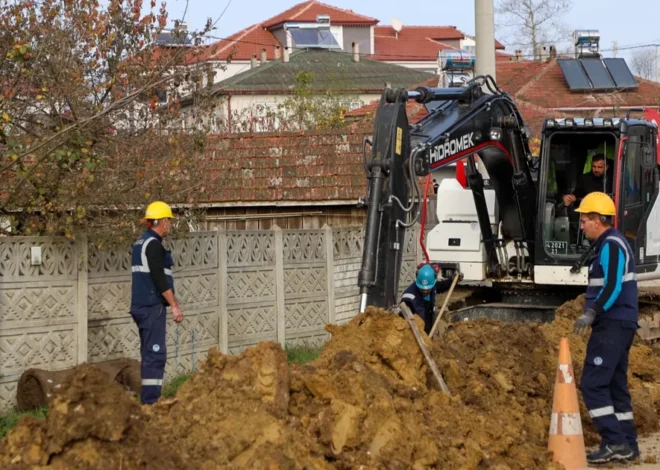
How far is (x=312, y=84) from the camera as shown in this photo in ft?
138

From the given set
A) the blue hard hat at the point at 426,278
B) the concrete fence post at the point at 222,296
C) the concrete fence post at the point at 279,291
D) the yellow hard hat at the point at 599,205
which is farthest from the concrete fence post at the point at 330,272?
the yellow hard hat at the point at 599,205

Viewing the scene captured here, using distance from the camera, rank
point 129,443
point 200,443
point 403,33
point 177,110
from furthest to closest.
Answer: point 403,33 < point 177,110 < point 200,443 < point 129,443

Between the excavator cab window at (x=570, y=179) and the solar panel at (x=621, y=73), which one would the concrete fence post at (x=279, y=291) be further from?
the solar panel at (x=621, y=73)

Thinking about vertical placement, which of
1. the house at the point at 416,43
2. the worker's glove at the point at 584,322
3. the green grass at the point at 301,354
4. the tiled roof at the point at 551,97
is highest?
the house at the point at 416,43

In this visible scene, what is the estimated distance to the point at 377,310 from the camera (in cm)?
1009

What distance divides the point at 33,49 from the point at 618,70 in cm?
3003

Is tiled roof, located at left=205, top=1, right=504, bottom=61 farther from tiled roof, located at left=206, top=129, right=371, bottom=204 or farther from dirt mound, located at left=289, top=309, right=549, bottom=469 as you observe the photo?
dirt mound, located at left=289, top=309, right=549, bottom=469

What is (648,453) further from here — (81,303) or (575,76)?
(575,76)

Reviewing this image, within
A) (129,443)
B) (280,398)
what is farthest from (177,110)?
(129,443)

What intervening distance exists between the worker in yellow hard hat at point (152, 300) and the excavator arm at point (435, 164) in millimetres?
1916

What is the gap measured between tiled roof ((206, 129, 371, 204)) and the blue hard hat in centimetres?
854

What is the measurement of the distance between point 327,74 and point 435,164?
4281cm

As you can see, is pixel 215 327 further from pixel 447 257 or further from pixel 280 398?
pixel 280 398

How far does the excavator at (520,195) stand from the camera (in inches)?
524
